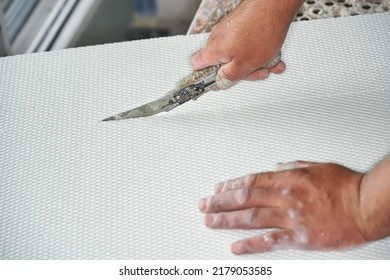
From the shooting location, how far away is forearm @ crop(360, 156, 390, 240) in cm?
74

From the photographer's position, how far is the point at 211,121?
0.99 metres

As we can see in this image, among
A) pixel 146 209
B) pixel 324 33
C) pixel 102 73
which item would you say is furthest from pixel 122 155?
pixel 324 33

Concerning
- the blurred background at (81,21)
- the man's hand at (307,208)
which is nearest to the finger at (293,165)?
the man's hand at (307,208)

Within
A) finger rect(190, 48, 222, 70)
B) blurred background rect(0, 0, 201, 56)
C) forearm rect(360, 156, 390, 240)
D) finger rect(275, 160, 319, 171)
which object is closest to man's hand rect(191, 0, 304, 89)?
finger rect(190, 48, 222, 70)

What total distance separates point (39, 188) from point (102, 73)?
0.36m

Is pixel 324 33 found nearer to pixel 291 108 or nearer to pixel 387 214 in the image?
pixel 291 108

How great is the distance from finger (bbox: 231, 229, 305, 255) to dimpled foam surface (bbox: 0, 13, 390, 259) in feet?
0.06

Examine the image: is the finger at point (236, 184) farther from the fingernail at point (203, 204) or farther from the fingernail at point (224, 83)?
the fingernail at point (224, 83)

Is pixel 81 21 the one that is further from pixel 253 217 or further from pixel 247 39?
pixel 253 217

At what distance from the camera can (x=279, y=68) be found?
1062 mm

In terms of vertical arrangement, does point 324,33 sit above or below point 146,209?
above

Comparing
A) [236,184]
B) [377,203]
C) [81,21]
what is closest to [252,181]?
[236,184]

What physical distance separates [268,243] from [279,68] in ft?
1.52
